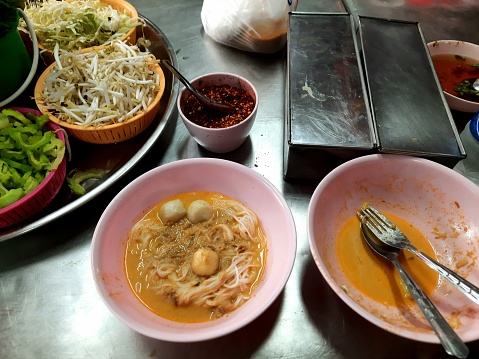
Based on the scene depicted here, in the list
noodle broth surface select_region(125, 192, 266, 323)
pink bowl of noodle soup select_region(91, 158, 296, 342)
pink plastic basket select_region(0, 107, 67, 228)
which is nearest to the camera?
pink bowl of noodle soup select_region(91, 158, 296, 342)

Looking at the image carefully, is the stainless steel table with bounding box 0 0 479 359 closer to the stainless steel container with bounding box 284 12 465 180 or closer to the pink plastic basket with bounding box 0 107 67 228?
the pink plastic basket with bounding box 0 107 67 228

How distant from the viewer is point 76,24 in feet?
6.47

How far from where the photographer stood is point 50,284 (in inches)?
52.2

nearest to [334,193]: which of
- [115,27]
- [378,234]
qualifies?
[378,234]

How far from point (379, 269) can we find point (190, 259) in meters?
0.67

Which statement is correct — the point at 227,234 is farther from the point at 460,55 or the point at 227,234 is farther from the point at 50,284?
the point at 460,55

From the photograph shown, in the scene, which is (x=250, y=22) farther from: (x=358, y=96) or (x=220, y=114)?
(x=358, y=96)

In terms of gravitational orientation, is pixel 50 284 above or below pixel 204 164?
below

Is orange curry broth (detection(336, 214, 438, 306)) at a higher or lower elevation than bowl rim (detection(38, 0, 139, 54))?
lower

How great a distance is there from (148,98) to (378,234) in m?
1.17

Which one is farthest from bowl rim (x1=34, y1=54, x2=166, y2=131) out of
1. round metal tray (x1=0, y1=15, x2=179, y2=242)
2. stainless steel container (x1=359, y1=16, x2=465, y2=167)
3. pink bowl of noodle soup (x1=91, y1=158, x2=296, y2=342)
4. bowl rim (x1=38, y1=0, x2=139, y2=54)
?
stainless steel container (x1=359, y1=16, x2=465, y2=167)

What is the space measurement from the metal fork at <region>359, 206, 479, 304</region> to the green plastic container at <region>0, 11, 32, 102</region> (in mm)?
1664

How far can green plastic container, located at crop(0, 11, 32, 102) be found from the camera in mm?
1538

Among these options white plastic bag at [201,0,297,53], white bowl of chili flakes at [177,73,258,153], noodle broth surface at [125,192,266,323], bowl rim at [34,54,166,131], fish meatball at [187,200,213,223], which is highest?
white plastic bag at [201,0,297,53]
